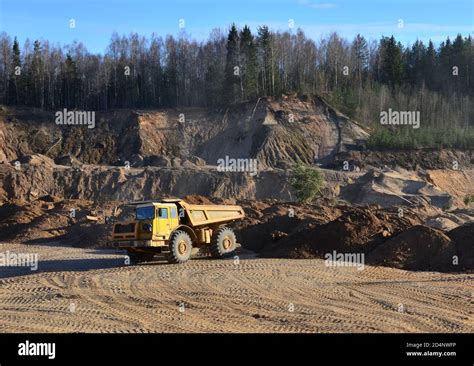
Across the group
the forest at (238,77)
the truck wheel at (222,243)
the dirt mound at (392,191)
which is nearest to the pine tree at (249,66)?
the forest at (238,77)

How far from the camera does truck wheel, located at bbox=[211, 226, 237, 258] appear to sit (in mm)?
20594

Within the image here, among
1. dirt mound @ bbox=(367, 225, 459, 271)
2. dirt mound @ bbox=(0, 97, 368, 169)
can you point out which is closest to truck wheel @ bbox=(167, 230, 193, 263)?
dirt mound @ bbox=(367, 225, 459, 271)

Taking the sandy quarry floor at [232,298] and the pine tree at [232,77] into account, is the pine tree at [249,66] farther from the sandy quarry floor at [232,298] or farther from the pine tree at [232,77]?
the sandy quarry floor at [232,298]

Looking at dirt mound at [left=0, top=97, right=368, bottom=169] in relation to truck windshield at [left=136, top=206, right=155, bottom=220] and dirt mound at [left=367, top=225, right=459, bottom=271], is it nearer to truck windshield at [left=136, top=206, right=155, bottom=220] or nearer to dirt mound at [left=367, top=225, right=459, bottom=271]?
dirt mound at [left=367, top=225, right=459, bottom=271]

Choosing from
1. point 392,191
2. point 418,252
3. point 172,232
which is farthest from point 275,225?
point 392,191

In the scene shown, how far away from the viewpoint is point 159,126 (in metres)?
66.4

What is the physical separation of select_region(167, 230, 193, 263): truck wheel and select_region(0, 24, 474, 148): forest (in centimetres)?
4956

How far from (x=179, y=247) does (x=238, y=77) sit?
52.2 meters

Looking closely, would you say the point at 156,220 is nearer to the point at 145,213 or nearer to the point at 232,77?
the point at 145,213

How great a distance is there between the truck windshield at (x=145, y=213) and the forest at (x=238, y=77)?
5029 centimetres

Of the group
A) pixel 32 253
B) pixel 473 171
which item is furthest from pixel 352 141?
pixel 32 253

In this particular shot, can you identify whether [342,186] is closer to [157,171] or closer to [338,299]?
[157,171]
